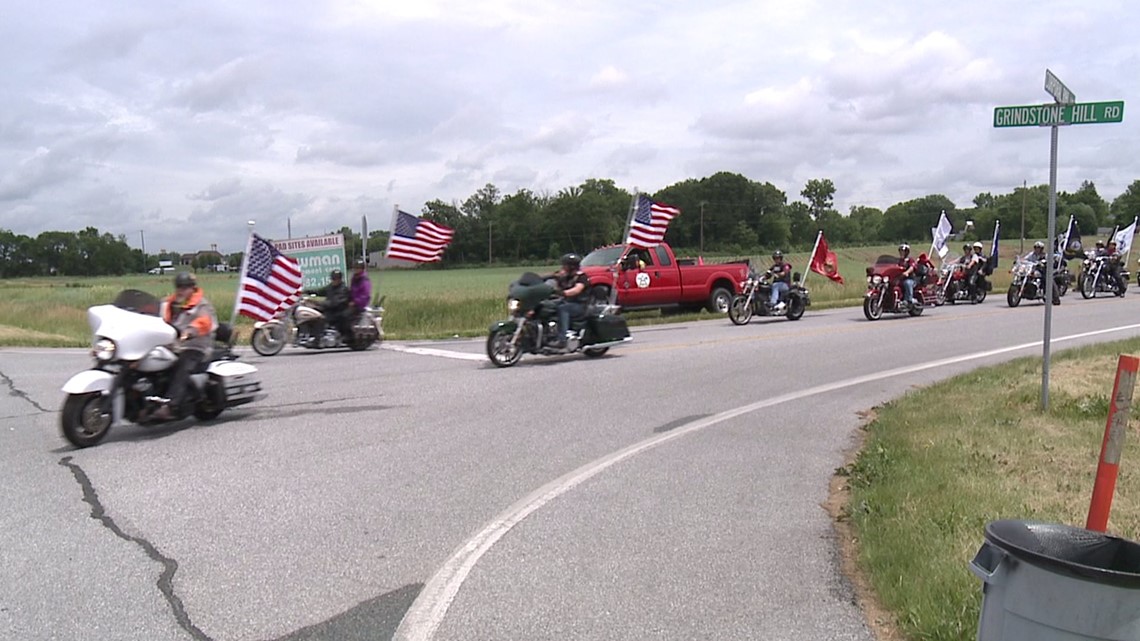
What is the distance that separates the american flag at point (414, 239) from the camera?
22281 millimetres

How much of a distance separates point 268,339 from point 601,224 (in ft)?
231

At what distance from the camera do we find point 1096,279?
2795cm

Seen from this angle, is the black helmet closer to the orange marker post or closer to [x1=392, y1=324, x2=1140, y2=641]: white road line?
[x1=392, y1=324, x2=1140, y2=641]: white road line

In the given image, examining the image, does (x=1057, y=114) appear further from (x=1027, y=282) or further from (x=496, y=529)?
(x=1027, y=282)

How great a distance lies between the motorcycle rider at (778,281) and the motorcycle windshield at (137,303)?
1562 cm

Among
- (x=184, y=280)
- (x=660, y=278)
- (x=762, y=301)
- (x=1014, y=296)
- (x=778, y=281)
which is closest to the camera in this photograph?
(x=184, y=280)

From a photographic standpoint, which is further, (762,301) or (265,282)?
(762,301)

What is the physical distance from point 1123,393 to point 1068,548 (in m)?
1.35

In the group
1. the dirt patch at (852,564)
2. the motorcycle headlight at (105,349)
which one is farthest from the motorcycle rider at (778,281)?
the motorcycle headlight at (105,349)

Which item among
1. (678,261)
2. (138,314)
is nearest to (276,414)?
(138,314)

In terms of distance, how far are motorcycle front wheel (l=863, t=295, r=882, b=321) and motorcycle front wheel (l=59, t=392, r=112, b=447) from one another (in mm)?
17186

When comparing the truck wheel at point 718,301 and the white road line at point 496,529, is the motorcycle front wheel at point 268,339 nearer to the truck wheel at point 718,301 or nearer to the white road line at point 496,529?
the white road line at point 496,529

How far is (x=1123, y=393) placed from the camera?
13.6 feet

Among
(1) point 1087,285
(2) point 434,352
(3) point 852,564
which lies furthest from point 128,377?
(1) point 1087,285
